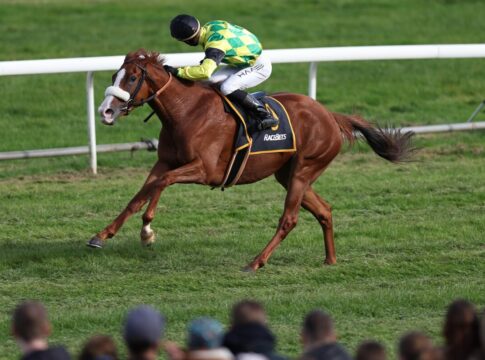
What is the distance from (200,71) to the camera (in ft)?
27.8

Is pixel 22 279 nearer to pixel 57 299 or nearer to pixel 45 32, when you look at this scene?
pixel 57 299

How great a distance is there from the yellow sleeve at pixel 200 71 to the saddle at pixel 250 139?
0.28 meters

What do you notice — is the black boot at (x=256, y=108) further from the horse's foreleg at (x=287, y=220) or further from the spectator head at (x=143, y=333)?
the spectator head at (x=143, y=333)

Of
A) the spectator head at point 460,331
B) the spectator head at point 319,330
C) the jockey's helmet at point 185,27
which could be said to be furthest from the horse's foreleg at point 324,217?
the spectator head at point 319,330

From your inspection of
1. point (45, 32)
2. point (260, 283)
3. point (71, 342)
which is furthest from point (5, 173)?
point (45, 32)

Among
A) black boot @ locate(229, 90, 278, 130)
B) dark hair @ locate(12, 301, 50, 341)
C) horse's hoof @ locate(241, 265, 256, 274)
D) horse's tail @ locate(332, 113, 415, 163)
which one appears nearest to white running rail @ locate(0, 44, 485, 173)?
horse's tail @ locate(332, 113, 415, 163)

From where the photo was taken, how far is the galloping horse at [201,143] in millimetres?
8336

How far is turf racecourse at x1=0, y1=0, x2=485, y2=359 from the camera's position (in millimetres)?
7465

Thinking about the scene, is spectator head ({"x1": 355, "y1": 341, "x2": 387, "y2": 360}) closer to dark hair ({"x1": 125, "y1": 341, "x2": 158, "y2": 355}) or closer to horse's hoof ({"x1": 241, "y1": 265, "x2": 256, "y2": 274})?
dark hair ({"x1": 125, "y1": 341, "x2": 158, "y2": 355})

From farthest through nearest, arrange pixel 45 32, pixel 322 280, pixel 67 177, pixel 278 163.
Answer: pixel 45 32 → pixel 67 177 → pixel 278 163 → pixel 322 280

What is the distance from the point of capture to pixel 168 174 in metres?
8.34

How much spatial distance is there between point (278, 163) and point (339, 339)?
2330 mm

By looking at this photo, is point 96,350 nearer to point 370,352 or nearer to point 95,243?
point 370,352

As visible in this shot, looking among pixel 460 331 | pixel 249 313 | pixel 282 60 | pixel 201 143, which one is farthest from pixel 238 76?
pixel 460 331
